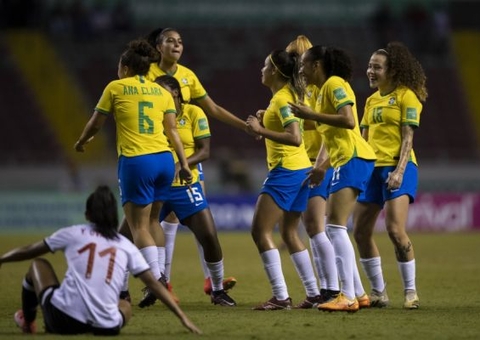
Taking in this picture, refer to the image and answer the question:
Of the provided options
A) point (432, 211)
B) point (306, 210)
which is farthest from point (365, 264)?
point (432, 211)

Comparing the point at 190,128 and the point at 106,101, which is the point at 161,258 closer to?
the point at 190,128

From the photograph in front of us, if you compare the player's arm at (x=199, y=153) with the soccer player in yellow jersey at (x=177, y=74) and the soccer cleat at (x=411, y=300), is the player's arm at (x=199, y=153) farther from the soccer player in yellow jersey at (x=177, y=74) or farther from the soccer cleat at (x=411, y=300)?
the soccer cleat at (x=411, y=300)

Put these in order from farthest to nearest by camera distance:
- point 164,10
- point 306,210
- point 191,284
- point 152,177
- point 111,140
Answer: point 164,10 < point 111,140 < point 191,284 < point 306,210 < point 152,177

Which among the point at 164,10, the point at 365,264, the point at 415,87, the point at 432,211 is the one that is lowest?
the point at 432,211

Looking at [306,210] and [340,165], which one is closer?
[340,165]

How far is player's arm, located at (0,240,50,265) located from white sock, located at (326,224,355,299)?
3.05 meters

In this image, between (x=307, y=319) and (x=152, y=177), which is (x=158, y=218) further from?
(x=307, y=319)

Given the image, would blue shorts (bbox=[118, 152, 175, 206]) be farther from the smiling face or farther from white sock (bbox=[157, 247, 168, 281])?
the smiling face

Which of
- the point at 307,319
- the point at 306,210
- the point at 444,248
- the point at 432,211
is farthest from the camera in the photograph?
the point at 432,211

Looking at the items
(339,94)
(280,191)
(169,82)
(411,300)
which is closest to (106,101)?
(169,82)

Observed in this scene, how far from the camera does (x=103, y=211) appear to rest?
293 inches

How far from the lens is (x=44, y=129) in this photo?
29.8 meters

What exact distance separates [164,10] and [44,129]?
5.93 m

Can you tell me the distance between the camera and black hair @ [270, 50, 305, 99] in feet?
32.8
